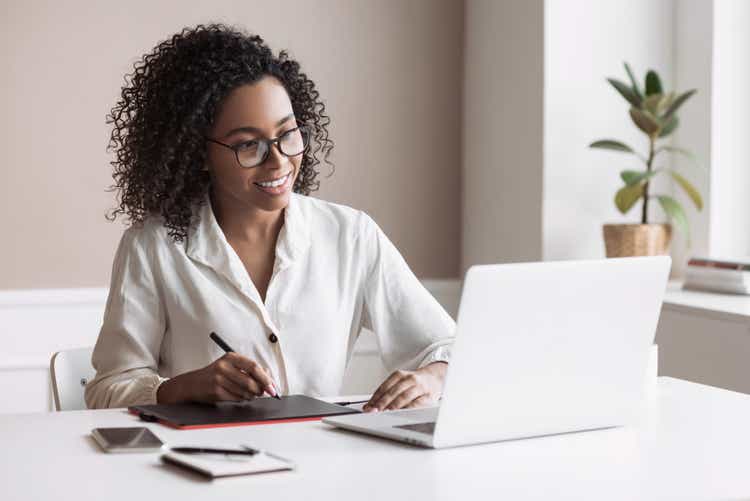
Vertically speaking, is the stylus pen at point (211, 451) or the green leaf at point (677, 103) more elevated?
the green leaf at point (677, 103)

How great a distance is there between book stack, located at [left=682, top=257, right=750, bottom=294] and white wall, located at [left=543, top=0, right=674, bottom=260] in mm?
352

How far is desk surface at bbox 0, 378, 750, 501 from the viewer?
4.04 ft

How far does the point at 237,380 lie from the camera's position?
5.48 feet

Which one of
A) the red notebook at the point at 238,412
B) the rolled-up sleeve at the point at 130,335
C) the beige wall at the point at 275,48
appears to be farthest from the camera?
the beige wall at the point at 275,48

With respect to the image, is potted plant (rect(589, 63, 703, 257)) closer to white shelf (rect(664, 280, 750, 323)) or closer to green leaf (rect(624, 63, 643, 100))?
green leaf (rect(624, 63, 643, 100))

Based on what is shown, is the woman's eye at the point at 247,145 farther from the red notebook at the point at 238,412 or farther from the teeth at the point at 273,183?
the red notebook at the point at 238,412

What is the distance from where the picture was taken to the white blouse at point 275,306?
200 centimetres

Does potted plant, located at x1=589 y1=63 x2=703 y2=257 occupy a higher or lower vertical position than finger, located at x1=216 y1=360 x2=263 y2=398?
higher

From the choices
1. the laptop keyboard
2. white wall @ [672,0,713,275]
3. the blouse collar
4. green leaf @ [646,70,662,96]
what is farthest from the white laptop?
white wall @ [672,0,713,275]

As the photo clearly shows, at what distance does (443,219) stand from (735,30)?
114 cm

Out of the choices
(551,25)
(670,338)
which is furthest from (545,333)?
(551,25)

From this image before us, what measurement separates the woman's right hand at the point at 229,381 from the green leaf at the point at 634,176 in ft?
6.22

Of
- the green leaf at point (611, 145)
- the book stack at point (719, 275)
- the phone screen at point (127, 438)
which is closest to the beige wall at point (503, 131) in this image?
the green leaf at point (611, 145)

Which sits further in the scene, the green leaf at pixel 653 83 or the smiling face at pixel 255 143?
the green leaf at pixel 653 83
